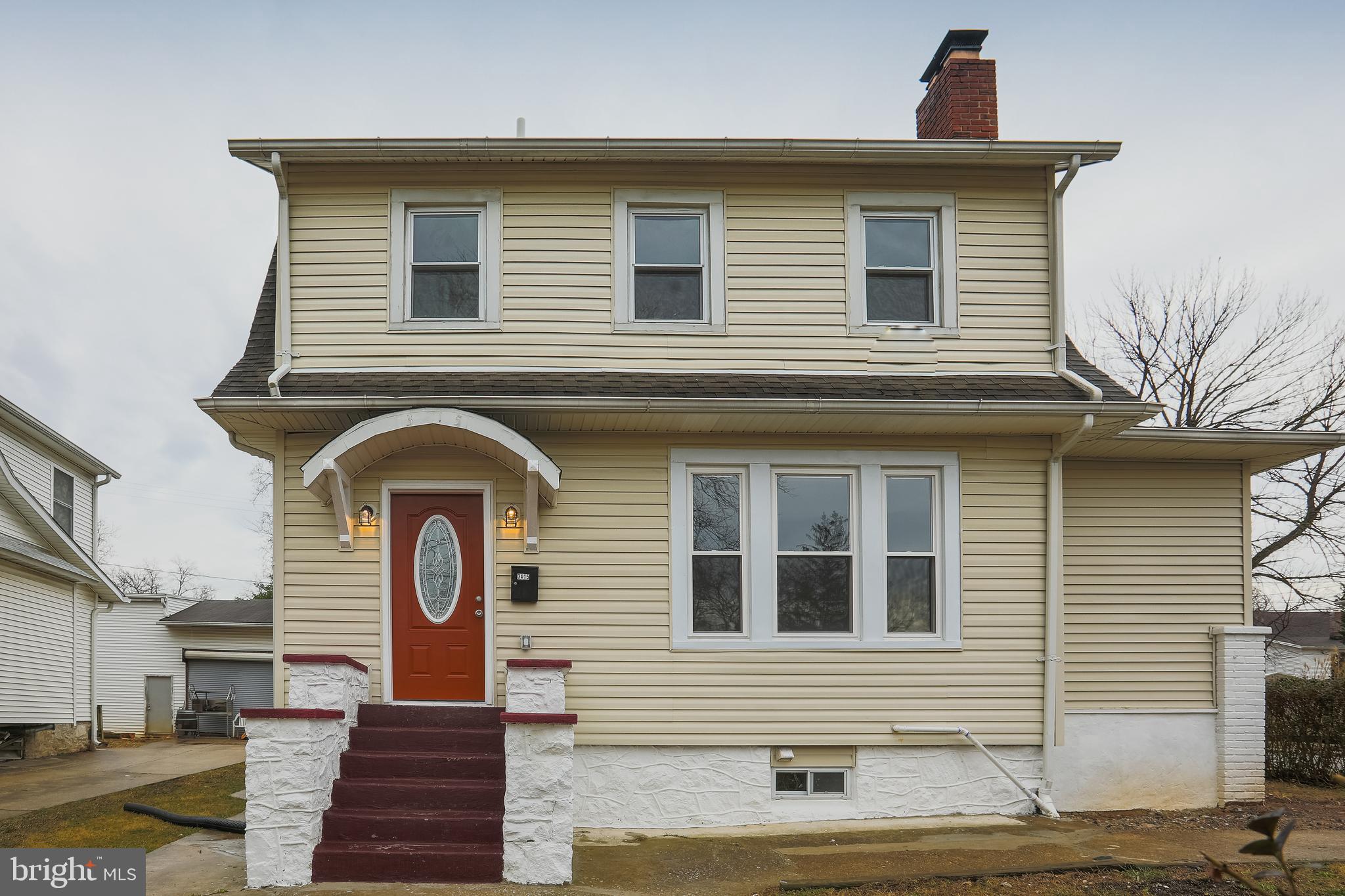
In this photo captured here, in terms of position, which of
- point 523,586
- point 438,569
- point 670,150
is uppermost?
point 670,150

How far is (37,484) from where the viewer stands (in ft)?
49.4

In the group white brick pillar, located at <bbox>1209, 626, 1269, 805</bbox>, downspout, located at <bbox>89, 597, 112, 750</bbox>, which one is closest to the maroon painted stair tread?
white brick pillar, located at <bbox>1209, 626, 1269, 805</bbox>

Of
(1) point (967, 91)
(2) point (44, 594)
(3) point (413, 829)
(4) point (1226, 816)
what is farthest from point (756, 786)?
(2) point (44, 594)

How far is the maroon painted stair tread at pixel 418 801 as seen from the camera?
5805 mm

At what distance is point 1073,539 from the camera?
8.35 metres

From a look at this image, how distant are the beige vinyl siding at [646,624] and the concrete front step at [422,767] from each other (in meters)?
0.86

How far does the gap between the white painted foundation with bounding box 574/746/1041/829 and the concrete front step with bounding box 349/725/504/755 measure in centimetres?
89

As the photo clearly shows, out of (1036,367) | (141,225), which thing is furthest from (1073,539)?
(141,225)

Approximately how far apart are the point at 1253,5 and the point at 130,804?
1685 centimetres

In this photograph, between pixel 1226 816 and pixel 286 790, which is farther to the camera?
pixel 1226 816

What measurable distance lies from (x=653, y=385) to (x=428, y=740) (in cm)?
347

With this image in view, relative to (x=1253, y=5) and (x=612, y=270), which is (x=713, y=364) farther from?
(x=1253, y=5)

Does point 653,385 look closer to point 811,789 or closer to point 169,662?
point 811,789

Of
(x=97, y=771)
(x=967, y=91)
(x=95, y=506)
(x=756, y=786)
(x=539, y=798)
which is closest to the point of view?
(x=539, y=798)
